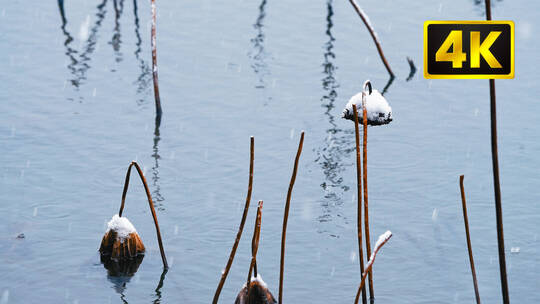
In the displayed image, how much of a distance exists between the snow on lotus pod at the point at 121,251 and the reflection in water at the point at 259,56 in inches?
408

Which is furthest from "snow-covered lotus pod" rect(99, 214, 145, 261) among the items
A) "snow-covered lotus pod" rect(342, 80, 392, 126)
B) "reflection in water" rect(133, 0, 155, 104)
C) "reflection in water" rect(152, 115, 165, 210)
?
"reflection in water" rect(133, 0, 155, 104)

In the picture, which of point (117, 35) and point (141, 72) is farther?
point (117, 35)

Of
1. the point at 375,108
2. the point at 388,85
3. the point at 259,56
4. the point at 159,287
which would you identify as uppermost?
the point at 259,56

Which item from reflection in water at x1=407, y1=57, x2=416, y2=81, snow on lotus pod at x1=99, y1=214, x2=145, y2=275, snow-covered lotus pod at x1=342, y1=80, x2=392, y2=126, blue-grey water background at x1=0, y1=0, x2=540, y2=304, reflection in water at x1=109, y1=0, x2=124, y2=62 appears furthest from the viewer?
reflection in water at x1=109, y1=0, x2=124, y2=62

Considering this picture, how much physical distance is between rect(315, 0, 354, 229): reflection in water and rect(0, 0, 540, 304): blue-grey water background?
6 cm

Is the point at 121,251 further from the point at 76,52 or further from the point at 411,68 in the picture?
the point at 76,52

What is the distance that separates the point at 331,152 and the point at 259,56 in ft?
22.3

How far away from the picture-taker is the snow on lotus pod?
1383 centimetres

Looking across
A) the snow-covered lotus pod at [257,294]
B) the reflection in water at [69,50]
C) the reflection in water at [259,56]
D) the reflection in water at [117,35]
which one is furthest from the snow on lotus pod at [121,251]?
the reflection in water at [117,35]

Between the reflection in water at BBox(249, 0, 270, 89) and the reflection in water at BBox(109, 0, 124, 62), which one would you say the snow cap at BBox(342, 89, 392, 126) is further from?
the reflection in water at BBox(109, 0, 124, 62)

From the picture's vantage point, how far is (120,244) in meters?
13.9

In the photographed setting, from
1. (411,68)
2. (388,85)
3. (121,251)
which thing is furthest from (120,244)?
(411,68)

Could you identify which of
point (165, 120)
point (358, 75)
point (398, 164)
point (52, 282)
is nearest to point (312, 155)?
point (398, 164)

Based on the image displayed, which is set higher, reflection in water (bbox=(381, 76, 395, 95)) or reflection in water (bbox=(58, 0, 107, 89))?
reflection in water (bbox=(58, 0, 107, 89))
